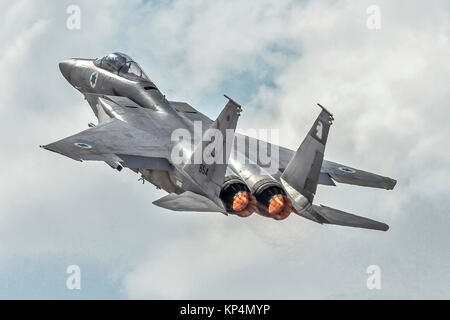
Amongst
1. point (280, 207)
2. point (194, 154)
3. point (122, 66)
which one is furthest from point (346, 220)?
point (122, 66)

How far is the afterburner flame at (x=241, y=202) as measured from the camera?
25594 mm

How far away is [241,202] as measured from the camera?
84.0 ft

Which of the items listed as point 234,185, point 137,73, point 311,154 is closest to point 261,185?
point 234,185

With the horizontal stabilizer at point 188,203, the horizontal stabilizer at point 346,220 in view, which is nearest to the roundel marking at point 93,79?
the horizontal stabilizer at point 188,203

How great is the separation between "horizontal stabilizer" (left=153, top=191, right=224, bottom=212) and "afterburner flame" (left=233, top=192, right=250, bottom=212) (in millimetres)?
934

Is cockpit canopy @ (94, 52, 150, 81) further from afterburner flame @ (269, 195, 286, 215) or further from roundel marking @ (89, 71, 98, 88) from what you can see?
afterburner flame @ (269, 195, 286, 215)

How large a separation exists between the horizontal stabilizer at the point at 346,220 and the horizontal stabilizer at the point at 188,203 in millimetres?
3313

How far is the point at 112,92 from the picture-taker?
33562mm

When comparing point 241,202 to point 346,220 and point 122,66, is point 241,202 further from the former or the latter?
point 122,66

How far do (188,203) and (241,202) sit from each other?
213 centimetres

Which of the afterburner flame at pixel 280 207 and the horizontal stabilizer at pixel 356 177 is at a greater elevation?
the horizontal stabilizer at pixel 356 177

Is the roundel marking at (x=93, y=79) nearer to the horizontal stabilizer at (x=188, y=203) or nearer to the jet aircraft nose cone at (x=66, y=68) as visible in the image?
the jet aircraft nose cone at (x=66, y=68)

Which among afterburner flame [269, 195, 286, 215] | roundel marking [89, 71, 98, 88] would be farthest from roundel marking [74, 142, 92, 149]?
roundel marking [89, 71, 98, 88]

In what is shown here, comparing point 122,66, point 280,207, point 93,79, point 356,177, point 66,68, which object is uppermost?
point 66,68
